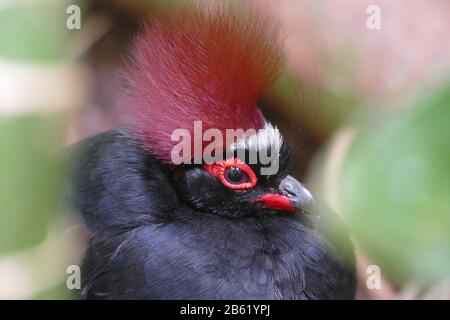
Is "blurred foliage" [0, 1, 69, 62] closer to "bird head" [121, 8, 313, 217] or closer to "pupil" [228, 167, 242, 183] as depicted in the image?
"bird head" [121, 8, 313, 217]

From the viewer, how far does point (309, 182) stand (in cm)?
319

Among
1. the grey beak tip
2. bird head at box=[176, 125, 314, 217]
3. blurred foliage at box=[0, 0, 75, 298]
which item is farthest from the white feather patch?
blurred foliage at box=[0, 0, 75, 298]

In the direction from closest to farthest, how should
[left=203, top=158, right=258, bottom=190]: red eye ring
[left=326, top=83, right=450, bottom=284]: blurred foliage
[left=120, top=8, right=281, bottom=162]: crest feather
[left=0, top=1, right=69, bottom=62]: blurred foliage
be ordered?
[left=0, top=1, right=69, bottom=62]: blurred foliage, [left=326, top=83, right=450, bottom=284]: blurred foliage, [left=120, top=8, right=281, bottom=162]: crest feather, [left=203, top=158, right=258, bottom=190]: red eye ring

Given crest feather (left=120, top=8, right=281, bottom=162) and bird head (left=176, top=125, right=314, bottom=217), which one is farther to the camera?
bird head (left=176, top=125, right=314, bottom=217)

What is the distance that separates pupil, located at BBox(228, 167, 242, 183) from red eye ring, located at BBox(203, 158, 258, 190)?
→ 12 millimetres

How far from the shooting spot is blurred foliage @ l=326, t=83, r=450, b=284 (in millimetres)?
1878

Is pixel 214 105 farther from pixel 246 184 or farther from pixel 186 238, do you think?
pixel 186 238

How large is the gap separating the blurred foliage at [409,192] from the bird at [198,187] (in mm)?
271

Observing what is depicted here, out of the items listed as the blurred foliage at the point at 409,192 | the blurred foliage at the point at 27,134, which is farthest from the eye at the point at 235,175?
the blurred foliage at the point at 27,134

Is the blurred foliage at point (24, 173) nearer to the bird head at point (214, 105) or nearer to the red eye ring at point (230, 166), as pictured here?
the bird head at point (214, 105)

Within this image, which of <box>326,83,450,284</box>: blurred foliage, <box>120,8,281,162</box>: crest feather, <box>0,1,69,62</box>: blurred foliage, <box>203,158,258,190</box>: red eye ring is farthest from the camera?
<box>203,158,258,190</box>: red eye ring

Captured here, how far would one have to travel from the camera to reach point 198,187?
216 centimetres

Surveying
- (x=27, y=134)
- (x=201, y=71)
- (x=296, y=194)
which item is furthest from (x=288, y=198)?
(x=27, y=134)
